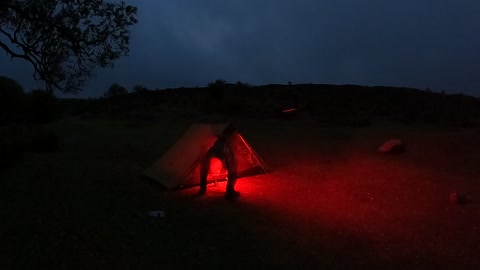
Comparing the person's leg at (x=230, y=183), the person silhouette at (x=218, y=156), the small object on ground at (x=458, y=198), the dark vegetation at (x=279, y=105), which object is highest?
the dark vegetation at (x=279, y=105)

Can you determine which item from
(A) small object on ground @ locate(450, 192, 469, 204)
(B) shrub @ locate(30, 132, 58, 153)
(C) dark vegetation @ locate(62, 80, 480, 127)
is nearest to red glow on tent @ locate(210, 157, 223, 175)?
(A) small object on ground @ locate(450, 192, 469, 204)

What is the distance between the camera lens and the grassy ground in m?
7.15

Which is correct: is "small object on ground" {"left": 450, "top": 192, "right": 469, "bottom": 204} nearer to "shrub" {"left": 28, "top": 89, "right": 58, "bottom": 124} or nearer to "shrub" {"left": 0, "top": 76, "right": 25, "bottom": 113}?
"shrub" {"left": 28, "top": 89, "right": 58, "bottom": 124}

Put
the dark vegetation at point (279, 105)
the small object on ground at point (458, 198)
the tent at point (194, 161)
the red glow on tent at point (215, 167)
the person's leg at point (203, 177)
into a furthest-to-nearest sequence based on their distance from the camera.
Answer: the dark vegetation at point (279, 105), the red glow on tent at point (215, 167), the tent at point (194, 161), the person's leg at point (203, 177), the small object on ground at point (458, 198)

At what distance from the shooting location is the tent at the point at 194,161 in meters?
11.9

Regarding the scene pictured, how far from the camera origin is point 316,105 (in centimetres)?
3288

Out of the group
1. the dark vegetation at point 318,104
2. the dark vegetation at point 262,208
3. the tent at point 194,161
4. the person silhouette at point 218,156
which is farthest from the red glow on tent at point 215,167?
the dark vegetation at point 318,104

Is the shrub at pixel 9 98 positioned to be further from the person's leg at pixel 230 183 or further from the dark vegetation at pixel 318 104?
the person's leg at pixel 230 183

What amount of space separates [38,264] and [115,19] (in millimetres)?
7164

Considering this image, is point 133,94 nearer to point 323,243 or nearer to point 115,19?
point 115,19

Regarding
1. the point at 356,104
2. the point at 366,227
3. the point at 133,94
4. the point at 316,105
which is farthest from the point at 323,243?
the point at 133,94

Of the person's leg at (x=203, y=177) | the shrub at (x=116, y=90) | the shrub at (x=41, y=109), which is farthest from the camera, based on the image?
the shrub at (x=116, y=90)

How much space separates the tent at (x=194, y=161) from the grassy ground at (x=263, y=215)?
42 centimetres

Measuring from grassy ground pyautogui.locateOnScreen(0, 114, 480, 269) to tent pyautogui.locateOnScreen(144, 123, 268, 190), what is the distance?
0.42 metres
